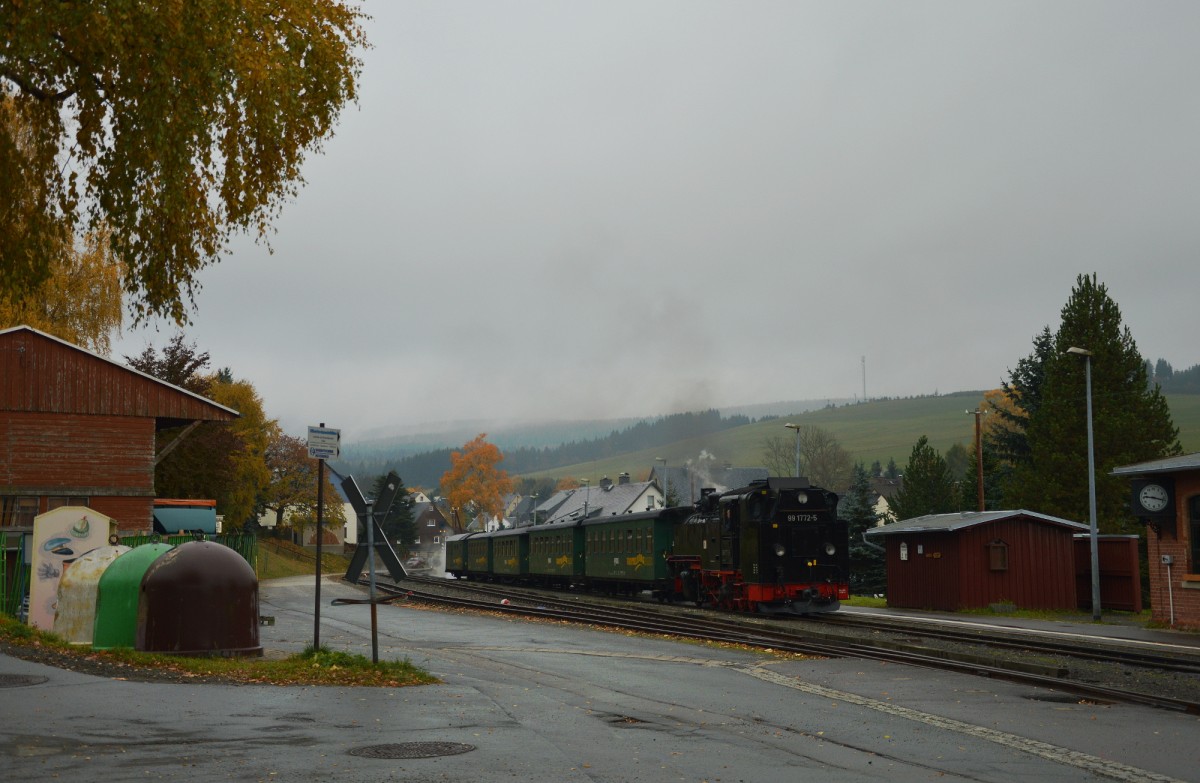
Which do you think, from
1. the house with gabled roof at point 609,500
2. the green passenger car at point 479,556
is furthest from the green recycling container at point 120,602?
the house with gabled roof at point 609,500

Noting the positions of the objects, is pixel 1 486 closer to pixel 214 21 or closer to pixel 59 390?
pixel 59 390

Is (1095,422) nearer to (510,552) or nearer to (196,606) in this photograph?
(510,552)

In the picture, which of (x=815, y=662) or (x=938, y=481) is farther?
(x=938, y=481)

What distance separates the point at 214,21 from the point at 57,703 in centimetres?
657

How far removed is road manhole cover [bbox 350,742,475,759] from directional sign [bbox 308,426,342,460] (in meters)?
5.82

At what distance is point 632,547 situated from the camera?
38031 mm

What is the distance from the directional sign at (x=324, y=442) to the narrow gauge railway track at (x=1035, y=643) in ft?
40.3

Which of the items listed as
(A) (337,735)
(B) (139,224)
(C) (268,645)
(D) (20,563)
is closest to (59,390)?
(D) (20,563)

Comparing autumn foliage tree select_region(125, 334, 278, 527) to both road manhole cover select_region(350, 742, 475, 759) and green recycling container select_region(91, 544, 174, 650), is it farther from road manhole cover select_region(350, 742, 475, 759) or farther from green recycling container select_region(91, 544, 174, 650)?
road manhole cover select_region(350, 742, 475, 759)

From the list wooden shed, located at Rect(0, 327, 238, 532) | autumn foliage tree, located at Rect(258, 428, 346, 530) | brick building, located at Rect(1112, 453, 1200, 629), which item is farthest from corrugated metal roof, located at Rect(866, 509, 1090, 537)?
autumn foliage tree, located at Rect(258, 428, 346, 530)

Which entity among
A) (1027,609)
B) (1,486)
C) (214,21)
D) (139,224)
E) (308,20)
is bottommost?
(1027,609)

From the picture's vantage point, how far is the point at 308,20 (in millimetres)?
12023

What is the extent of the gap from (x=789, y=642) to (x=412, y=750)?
1208 cm

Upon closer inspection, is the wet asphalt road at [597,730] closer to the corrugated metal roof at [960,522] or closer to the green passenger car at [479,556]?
the corrugated metal roof at [960,522]
